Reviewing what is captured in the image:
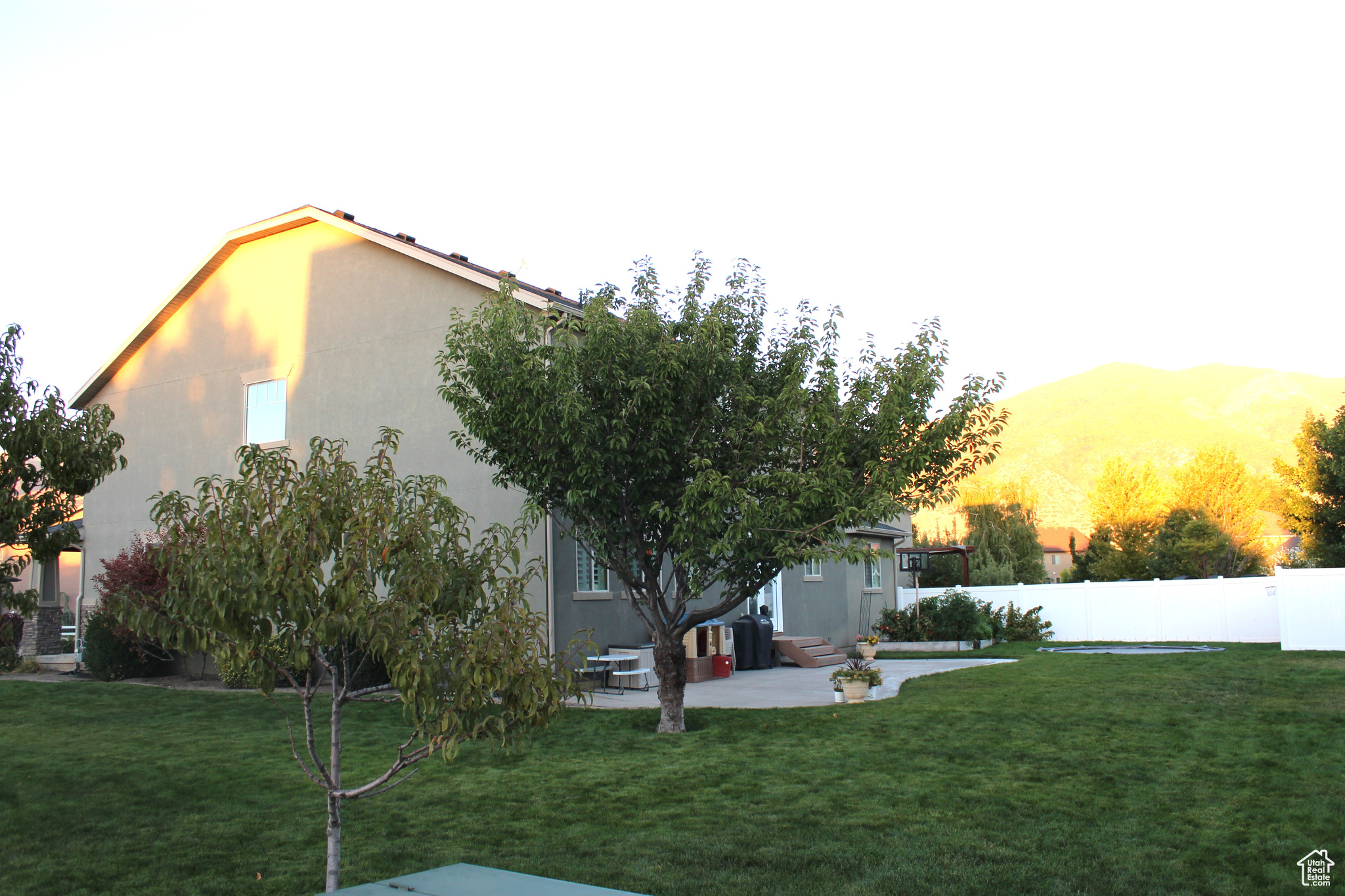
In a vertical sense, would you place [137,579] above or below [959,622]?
above

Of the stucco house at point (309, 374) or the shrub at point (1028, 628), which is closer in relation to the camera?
the stucco house at point (309, 374)

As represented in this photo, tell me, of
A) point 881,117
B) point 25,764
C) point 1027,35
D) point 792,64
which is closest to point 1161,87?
point 1027,35

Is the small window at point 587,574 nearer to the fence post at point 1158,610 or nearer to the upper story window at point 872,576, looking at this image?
the upper story window at point 872,576

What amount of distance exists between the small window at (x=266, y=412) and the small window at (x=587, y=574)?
632cm

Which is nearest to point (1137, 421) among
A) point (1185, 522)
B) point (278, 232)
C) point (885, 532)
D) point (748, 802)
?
point (1185, 522)

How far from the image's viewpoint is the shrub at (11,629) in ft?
50.9

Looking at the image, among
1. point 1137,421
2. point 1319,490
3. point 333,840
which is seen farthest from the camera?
point 1137,421

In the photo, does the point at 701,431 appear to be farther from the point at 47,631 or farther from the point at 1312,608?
the point at 47,631

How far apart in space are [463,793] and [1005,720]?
6800mm

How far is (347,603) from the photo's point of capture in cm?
442

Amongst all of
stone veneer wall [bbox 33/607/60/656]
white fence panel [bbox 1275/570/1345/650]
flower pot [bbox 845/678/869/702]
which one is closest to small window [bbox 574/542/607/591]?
flower pot [bbox 845/678/869/702]

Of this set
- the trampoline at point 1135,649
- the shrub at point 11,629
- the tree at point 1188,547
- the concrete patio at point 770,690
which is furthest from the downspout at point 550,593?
the tree at point 1188,547

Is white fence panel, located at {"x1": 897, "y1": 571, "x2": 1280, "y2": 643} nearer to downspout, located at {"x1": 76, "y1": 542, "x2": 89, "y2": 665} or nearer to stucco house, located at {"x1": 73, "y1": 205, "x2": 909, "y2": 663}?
stucco house, located at {"x1": 73, "y1": 205, "x2": 909, "y2": 663}

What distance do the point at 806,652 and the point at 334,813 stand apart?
16118 mm
